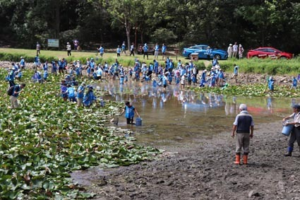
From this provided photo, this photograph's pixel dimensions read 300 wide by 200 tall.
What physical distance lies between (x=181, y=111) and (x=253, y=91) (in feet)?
34.3

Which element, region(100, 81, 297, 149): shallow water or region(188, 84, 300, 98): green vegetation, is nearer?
region(100, 81, 297, 149): shallow water

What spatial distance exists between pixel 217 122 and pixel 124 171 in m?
9.40

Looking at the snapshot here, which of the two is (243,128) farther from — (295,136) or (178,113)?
(178,113)

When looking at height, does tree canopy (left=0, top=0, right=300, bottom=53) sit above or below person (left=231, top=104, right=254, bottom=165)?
above

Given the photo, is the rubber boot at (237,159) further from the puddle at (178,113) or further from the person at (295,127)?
the puddle at (178,113)

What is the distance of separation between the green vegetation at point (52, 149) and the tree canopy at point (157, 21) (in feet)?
96.9

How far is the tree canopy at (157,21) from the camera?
161 ft

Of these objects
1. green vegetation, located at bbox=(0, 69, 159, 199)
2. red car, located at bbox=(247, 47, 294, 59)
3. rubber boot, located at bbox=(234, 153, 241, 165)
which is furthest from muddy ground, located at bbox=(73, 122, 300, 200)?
red car, located at bbox=(247, 47, 294, 59)

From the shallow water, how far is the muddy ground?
104 inches

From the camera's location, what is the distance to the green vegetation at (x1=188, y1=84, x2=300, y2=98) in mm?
31919

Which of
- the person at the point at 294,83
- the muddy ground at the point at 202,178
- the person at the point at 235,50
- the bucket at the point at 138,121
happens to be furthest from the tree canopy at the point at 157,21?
the muddy ground at the point at 202,178

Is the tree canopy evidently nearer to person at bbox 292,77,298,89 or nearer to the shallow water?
person at bbox 292,77,298,89

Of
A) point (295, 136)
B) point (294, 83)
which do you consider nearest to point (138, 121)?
point (295, 136)

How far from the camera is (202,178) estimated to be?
12.0m
